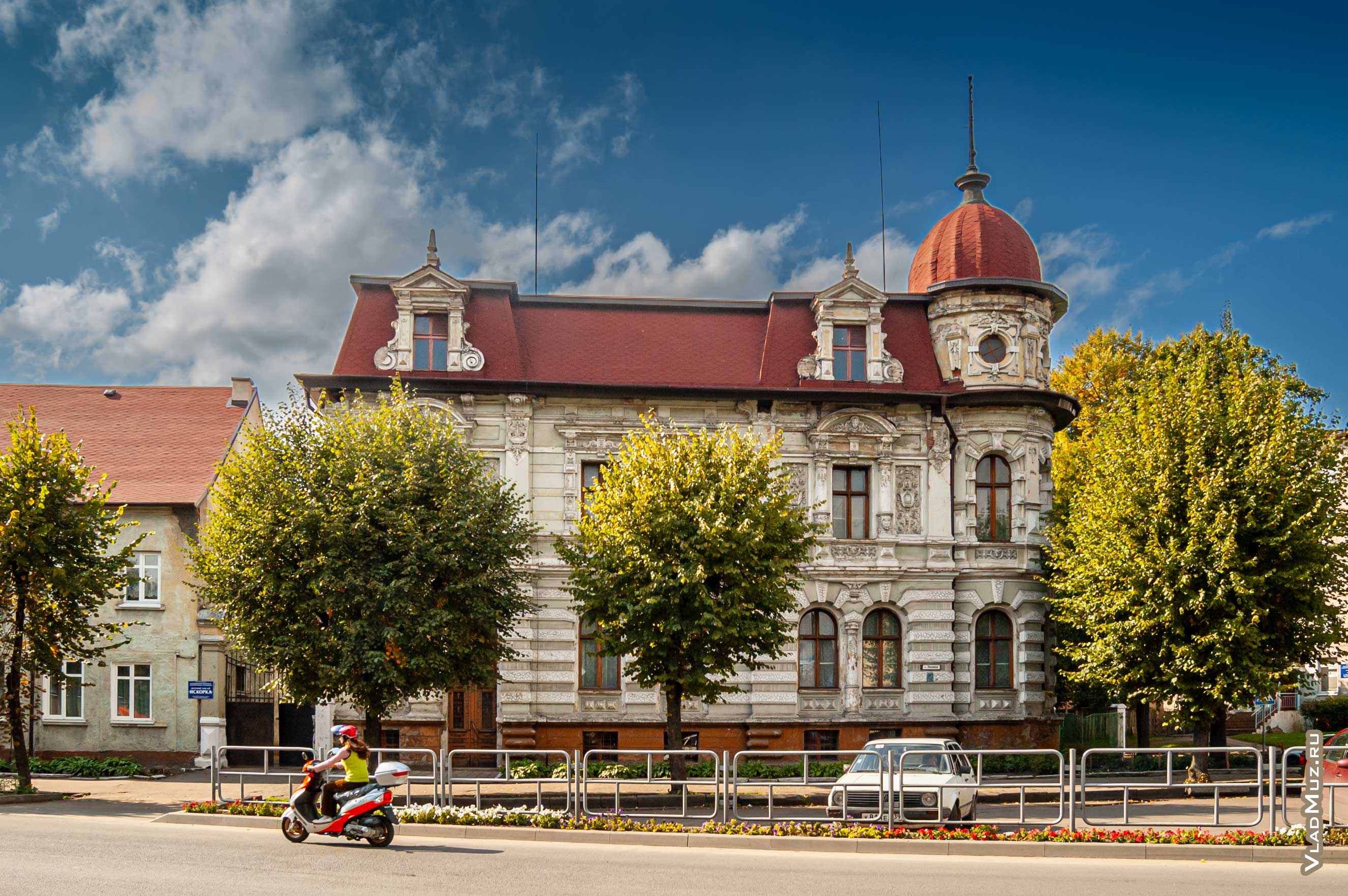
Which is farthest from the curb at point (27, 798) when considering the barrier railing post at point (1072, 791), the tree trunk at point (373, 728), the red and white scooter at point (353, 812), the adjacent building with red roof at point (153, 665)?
the barrier railing post at point (1072, 791)

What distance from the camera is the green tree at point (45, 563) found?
24.8m

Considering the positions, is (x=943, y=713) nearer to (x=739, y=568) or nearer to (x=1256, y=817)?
(x=739, y=568)

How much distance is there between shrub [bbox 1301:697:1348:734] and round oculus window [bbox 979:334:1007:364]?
21783 millimetres

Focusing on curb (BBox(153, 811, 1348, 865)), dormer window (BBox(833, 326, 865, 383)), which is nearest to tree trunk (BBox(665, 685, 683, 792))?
curb (BBox(153, 811, 1348, 865))

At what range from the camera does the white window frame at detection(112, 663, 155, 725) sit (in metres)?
30.6

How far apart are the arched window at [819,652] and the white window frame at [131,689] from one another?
57.3 ft

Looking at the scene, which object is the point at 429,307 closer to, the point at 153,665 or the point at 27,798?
the point at 153,665

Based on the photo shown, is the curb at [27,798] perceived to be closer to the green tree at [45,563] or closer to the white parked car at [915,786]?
the green tree at [45,563]

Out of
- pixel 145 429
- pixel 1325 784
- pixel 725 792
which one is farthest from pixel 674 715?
pixel 145 429

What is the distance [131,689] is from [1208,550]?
2733 centimetres

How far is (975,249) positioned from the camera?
33438 millimetres

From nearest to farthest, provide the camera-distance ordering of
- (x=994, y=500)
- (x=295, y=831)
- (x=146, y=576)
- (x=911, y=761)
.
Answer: (x=295, y=831) < (x=911, y=761) < (x=146, y=576) < (x=994, y=500)

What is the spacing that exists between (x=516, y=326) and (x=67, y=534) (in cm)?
1263

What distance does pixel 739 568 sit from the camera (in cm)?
2456
